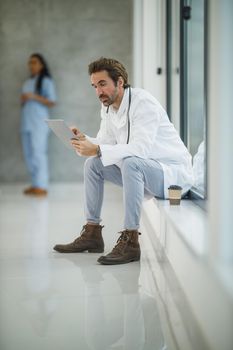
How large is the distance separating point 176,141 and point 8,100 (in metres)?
4.29

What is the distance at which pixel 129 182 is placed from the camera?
9.35 feet

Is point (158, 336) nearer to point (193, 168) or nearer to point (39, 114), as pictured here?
point (193, 168)

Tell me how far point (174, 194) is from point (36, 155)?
3747mm

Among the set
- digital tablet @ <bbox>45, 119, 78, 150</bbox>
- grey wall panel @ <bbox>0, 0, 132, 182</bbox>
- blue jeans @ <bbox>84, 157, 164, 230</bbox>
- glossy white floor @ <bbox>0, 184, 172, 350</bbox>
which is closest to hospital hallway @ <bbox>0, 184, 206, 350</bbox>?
glossy white floor @ <bbox>0, 184, 172, 350</bbox>

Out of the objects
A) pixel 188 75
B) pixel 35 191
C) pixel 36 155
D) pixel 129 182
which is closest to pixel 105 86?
pixel 129 182

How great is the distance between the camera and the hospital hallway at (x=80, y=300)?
1815mm

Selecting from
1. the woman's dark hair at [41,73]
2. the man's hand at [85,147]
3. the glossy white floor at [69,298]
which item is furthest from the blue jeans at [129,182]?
the woman's dark hair at [41,73]

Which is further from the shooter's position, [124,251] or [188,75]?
[188,75]

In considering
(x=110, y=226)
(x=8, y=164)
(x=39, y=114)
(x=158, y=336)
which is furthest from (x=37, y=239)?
(x=8, y=164)

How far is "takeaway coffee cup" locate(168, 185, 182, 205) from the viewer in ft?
9.93

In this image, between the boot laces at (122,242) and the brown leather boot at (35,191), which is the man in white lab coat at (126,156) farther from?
the brown leather boot at (35,191)

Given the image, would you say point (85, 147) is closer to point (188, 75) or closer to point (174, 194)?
point (174, 194)

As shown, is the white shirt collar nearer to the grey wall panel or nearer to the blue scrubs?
the blue scrubs

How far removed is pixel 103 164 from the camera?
Answer: 2.94 meters
